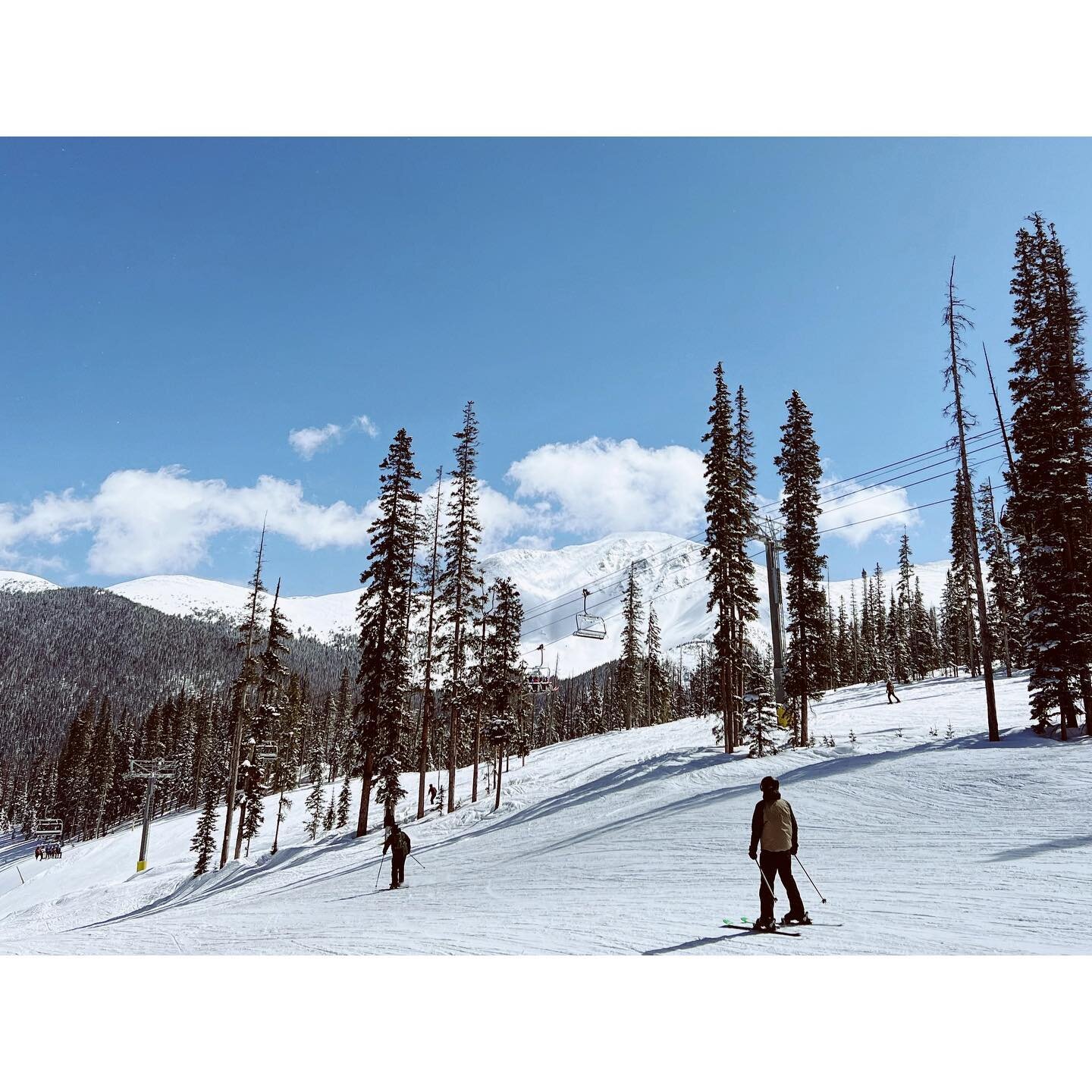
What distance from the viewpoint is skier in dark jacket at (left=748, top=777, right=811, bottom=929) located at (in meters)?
8.96

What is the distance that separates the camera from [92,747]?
103 m

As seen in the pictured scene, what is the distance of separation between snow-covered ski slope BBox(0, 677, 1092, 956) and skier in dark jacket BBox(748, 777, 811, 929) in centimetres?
→ 45

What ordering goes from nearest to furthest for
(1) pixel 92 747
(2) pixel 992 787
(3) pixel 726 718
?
(2) pixel 992 787, (3) pixel 726 718, (1) pixel 92 747

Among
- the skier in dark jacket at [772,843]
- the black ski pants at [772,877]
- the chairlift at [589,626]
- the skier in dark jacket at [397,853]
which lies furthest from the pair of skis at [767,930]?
the chairlift at [589,626]

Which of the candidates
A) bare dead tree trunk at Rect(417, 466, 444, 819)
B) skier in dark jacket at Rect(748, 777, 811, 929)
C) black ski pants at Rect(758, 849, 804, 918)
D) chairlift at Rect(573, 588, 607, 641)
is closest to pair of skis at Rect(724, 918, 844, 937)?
skier in dark jacket at Rect(748, 777, 811, 929)

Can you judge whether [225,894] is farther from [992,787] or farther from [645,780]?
[992,787]

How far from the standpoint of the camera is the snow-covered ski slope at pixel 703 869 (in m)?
9.61

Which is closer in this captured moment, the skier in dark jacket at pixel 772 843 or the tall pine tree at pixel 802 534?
the skier in dark jacket at pixel 772 843

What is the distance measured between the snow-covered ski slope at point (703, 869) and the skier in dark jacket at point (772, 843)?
45cm

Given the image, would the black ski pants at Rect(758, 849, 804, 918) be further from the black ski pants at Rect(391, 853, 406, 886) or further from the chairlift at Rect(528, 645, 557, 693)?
the chairlift at Rect(528, 645, 557, 693)

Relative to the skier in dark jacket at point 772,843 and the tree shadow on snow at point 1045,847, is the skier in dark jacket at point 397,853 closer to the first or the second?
the skier in dark jacket at point 772,843
